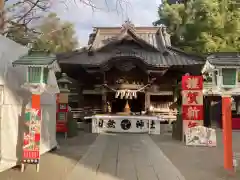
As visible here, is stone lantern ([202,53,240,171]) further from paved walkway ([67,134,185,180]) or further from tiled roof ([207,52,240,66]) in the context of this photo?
paved walkway ([67,134,185,180])

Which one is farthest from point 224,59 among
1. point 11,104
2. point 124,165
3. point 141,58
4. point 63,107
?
point 141,58

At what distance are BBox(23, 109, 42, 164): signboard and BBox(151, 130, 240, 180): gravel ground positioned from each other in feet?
11.2

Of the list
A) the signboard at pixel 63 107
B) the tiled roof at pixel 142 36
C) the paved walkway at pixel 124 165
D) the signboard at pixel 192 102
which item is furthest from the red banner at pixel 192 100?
the tiled roof at pixel 142 36

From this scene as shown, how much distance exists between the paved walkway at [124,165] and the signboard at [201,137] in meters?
1.54

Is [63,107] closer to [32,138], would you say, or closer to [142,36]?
[32,138]

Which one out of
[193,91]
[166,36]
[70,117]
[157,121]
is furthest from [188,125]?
[166,36]

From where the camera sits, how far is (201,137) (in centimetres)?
1205

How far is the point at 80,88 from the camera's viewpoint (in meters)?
21.9

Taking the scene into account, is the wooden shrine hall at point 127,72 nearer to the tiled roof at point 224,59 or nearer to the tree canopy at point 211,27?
the tree canopy at point 211,27

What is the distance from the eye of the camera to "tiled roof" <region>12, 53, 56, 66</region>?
24.1ft

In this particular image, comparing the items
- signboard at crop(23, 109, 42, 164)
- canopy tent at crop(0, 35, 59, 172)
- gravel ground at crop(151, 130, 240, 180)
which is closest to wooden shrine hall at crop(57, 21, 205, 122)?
gravel ground at crop(151, 130, 240, 180)

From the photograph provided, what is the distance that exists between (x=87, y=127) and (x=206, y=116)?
309 inches

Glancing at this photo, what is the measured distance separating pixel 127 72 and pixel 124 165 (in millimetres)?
12587

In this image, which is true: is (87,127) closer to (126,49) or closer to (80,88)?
(80,88)
